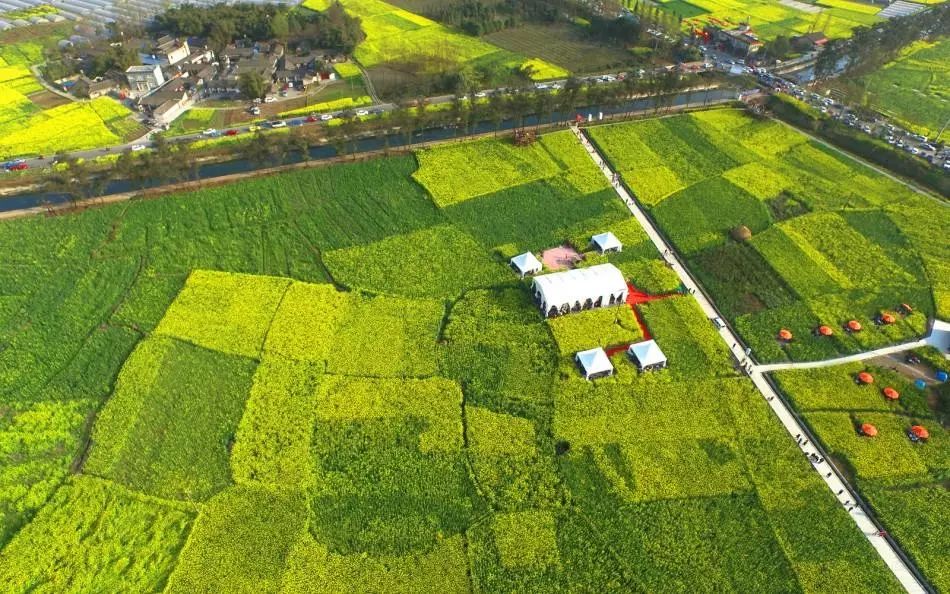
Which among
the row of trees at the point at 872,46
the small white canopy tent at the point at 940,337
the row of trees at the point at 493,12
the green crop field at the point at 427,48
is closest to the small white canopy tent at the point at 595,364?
the small white canopy tent at the point at 940,337

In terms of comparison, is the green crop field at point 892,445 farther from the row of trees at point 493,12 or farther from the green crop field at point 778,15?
the green crop field at point 778,15

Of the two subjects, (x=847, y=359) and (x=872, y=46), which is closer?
(x=847, y=359)

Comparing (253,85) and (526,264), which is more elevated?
(253,85)

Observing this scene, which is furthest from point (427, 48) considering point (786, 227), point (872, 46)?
point (872, 46)

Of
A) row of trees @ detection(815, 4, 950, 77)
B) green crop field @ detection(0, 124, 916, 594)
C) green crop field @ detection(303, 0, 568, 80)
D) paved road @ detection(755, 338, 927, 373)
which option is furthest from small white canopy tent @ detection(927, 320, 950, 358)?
green crop field @ detection(303, 0, 568, 80)

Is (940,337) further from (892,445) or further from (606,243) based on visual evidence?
(606,243)

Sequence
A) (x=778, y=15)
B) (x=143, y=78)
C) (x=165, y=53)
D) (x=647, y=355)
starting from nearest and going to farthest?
(x=647, y=355)
(x=143, y=78)
(x=165, y=53)
(x=778, y=15)

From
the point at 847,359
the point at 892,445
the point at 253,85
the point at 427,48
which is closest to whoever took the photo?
the point at 892,445

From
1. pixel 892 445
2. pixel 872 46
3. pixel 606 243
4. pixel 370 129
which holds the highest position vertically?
pixel 872 46
